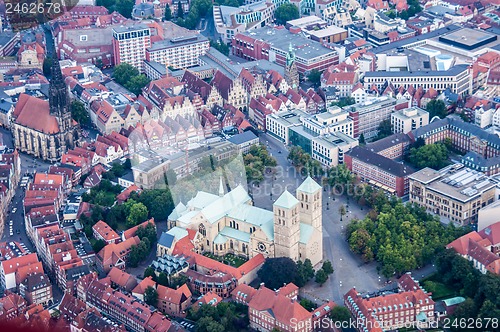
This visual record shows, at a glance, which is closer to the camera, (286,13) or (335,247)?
(335,247)

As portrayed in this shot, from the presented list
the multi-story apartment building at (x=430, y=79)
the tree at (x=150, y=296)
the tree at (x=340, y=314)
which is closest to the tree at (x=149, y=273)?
the tree at (x=150, y=296)

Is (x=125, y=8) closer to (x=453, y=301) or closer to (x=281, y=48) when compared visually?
(x=281, y=48)

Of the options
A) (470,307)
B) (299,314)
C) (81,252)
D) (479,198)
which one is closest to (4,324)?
(299,314)

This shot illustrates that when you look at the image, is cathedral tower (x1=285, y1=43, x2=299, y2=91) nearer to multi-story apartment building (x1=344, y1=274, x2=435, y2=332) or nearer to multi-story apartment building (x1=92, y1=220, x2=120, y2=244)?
multi-story apartment building (x1=92, y1=220, x2=120, y2=244)

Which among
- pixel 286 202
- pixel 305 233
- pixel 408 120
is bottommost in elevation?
pixel 408 120

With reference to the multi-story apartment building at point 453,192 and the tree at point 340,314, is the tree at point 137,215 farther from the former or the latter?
the multi-story apartment building at point 453,192

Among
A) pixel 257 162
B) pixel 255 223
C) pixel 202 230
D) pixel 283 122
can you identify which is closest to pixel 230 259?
pixel 202 230

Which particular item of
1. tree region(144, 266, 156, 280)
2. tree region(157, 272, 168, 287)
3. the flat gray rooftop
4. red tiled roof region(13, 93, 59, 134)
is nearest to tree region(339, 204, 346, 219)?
tree region(157, 272, 168, 287)
